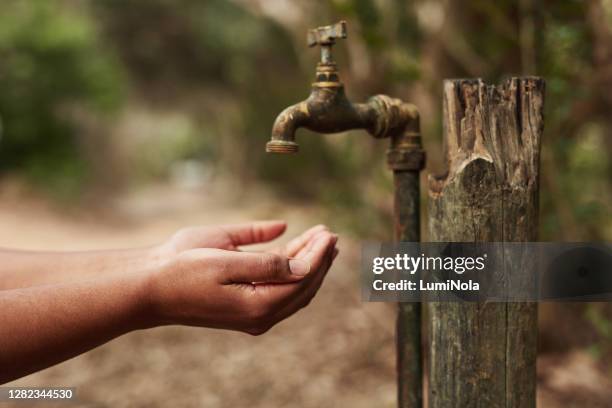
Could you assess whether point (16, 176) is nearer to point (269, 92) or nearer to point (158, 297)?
point (269, 92)

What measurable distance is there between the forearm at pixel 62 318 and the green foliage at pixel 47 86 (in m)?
7.58

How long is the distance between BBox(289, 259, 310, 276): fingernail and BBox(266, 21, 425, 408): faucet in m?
0.33

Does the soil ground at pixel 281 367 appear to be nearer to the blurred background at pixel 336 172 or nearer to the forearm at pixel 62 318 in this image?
the blurred background at pixel 336 172

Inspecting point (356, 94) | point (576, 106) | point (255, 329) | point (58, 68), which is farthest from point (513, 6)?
point (58, 68)

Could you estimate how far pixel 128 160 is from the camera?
36.0 ft

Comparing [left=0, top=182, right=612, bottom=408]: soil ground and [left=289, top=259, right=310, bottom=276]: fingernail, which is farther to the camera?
[left=0, top=182, right=612, bottom=408]: soil ground

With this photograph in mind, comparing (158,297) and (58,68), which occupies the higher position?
(58,68)

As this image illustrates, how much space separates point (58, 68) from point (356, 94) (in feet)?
20.3

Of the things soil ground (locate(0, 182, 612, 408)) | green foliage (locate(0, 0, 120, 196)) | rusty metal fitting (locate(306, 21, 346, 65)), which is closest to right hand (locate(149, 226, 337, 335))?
rusty metal fitting (locate(306, 21, 346, 65))

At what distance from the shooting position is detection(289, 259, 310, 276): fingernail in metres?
1.33

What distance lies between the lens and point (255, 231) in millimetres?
1742

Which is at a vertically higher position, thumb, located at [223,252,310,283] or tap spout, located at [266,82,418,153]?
tap spout, located at [266,82,418,153]

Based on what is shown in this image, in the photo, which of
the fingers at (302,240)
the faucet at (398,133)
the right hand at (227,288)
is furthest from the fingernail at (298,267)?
the faucet at (398,133)

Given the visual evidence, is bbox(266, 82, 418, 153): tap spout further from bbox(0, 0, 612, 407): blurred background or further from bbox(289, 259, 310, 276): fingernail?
bbox(0, 0, 612, 407): blurred background
